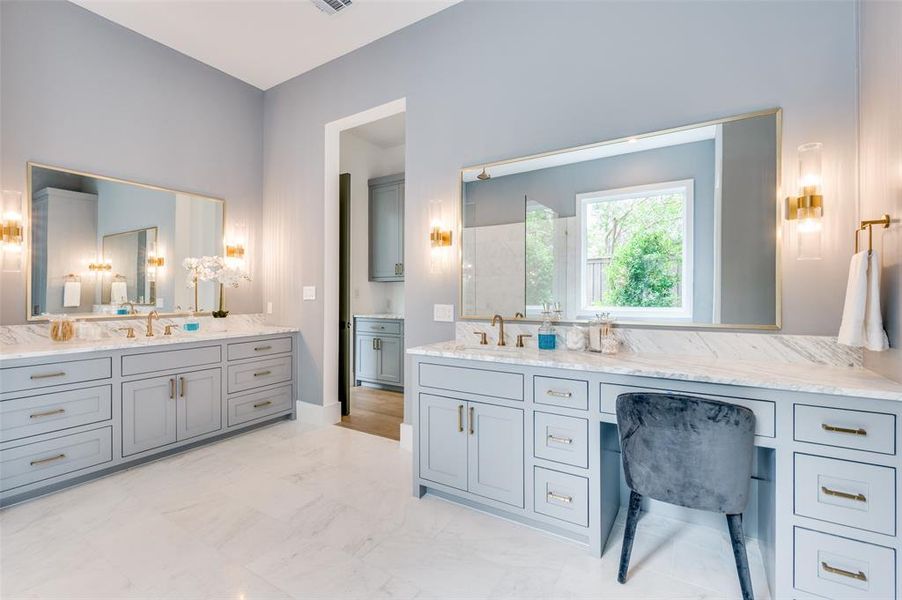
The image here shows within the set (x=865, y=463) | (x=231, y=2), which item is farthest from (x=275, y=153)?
(x=865, y=463)

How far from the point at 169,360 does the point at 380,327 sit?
236cm

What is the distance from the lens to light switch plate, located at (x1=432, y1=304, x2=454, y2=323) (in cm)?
298

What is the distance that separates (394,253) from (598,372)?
3672 millimetres

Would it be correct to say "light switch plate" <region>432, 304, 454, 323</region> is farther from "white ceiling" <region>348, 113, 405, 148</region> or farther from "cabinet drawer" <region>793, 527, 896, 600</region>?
"white ceiling" <region>348, 113, 405, 148</region>

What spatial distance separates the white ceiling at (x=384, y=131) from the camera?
15.6 ft

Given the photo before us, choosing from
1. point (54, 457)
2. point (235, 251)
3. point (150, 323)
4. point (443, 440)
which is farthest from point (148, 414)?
point (443, 440)

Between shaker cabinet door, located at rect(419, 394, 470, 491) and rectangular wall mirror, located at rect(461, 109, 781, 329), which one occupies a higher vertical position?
rectangular wall mirror, located at rect(461, 109, 781, 329)

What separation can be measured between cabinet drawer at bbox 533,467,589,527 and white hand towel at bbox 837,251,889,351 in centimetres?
124

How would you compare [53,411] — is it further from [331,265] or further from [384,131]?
[384,131]

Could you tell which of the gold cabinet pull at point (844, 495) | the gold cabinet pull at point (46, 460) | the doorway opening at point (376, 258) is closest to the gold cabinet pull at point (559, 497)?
the gold cabinet pull at point (844, 495)

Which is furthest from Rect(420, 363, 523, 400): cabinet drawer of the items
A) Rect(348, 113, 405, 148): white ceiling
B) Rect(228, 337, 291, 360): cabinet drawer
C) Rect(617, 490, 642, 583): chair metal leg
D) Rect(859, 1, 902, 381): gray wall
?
Rect(348, 113, 405, 148): white ceiling

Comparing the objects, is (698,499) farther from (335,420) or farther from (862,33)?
(335,420)

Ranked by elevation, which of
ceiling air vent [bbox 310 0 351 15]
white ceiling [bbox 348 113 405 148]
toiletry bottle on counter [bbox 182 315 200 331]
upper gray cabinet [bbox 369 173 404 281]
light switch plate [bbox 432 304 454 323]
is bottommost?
toiletry bottle on counter [bbox 182 315 200 331]

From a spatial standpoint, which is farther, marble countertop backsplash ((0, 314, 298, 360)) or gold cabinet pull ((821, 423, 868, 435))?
marble countertop backsplash ((0, 314, 298, 360))
